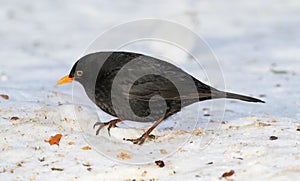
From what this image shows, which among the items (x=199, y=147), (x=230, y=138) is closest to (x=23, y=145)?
(x=199, y=147)

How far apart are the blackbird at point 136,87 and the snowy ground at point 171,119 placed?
0.93 ft

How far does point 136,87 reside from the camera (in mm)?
4234

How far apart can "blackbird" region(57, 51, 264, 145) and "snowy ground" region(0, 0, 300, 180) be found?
11.2 inches

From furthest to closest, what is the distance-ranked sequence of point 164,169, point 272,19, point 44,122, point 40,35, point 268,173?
1. point 272,19
2. point 40,35
3. point 44,122
4. point 164,169
5. point 268,173

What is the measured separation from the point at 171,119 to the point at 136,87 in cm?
133

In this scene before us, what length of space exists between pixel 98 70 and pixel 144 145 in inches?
29.8

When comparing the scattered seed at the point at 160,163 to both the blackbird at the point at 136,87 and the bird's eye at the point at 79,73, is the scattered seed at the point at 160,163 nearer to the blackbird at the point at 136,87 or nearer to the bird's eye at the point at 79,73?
the blackbird at the point at 136,87

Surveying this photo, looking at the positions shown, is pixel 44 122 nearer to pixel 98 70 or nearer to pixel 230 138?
pixel 98 70

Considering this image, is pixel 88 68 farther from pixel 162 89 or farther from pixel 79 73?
pixel 162 89

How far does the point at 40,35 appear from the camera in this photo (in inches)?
429

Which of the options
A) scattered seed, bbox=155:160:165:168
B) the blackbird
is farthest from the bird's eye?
scattered seed, bbox=155:160:165:168

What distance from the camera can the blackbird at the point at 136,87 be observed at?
13.7ft

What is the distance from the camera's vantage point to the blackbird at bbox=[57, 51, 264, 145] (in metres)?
4.19

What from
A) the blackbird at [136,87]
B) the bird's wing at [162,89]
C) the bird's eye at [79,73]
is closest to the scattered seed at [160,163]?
the blackbird at [136,87]
